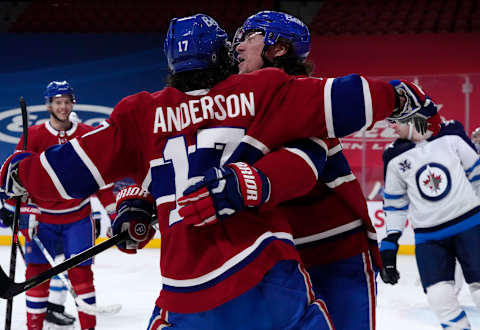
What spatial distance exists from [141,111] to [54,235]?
2.65m

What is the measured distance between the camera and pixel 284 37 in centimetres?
177

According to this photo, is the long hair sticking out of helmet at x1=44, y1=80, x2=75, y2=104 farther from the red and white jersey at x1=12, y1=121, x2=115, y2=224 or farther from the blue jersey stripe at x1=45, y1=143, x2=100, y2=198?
the blue jersey stripe at x1=45, y1=143, x2=100, y2=198

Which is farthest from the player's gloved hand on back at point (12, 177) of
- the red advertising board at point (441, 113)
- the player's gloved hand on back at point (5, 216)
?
the red advertising board at point (441, 113)

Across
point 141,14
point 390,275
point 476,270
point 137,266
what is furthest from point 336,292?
point 141,14

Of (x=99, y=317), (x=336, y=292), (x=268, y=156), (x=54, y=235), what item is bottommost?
(x=99, y=317)

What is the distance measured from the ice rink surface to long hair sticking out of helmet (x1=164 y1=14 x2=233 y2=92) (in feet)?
8.80

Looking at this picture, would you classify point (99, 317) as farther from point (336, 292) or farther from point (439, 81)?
point (439, 81)

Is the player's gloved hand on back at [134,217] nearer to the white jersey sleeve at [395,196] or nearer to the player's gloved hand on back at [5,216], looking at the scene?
the white jersey sleeve at [395,196]

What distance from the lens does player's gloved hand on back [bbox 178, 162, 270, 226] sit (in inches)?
48.4

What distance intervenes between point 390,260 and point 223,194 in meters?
1.89

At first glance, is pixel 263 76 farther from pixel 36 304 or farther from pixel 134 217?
pixel 36 304

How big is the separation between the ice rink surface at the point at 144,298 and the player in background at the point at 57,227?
0.38 meters

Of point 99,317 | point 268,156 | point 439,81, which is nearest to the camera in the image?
point 268,156

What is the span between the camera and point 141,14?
9.64m
